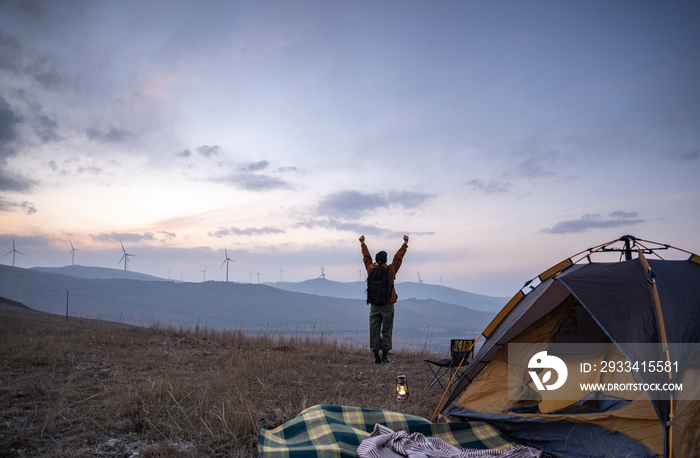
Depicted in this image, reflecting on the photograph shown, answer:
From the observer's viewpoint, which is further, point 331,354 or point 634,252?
point 331,354

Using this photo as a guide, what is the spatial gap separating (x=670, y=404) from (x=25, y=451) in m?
5.77

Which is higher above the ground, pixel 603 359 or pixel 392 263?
pixel 392 263

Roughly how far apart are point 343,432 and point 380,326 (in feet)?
16.2

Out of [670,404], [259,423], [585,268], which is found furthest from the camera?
[585,268]

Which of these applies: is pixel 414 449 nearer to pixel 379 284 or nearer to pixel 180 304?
pixel 379 284

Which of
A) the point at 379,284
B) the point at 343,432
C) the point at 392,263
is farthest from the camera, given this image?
the point at 392,263

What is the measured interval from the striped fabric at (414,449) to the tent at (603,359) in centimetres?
59

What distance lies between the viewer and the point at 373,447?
11.2ft

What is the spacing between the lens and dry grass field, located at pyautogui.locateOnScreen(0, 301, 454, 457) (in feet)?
12.2

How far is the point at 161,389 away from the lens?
4.70 meters

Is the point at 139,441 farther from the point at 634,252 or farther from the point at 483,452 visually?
the point at 634,252

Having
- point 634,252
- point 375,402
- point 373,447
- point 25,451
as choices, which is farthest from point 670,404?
point 25,451

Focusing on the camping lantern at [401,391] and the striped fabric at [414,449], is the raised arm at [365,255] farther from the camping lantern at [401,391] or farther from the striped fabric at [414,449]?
the striped fabric at [414,449]

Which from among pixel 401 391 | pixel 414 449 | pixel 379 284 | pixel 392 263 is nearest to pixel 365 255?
pixel 392 263
